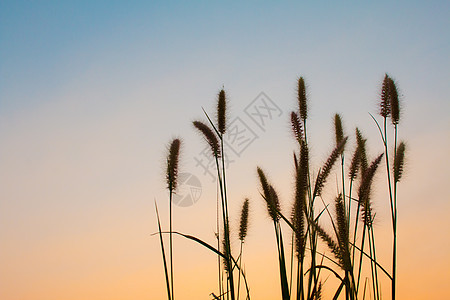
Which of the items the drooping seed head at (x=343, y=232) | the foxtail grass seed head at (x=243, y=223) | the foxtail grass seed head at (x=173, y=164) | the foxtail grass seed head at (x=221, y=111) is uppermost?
the foxtail grass seed head at (x=221, y=111)

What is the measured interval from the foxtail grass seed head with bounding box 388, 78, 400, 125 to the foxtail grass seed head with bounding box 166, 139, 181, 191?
196 cm

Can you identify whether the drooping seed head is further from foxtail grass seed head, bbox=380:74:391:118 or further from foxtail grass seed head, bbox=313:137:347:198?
foxtail grass seed head, bbox=380:74:391:118

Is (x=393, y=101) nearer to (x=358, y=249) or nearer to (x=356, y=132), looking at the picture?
(x=356, y=132)

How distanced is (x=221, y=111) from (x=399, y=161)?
1631mm

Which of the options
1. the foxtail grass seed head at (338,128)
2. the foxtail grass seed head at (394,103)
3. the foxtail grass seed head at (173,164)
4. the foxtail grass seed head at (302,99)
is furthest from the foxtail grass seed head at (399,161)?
the foxtail grass seed head at (173,164)

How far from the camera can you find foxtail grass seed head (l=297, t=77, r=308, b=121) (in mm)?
4266

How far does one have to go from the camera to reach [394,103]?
4.28m

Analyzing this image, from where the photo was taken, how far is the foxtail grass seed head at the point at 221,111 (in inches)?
159

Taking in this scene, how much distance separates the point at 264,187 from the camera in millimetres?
3398

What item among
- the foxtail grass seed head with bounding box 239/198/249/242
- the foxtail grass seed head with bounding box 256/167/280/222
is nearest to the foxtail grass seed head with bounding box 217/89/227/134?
the foxtail grass seed head with bounding box 256/167/280/222

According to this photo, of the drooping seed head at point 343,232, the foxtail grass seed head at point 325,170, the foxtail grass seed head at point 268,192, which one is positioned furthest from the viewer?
the foxtail grass seed head at point 268,192

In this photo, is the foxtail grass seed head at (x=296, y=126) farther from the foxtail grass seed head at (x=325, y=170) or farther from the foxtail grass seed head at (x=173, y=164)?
the foxtail grass seed head at (x=173, y=164)

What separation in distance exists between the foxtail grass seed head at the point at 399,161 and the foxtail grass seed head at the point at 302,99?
0.87 metres

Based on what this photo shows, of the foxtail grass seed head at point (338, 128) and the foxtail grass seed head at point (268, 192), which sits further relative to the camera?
the foxtail grass seed head at point (338, 128)
